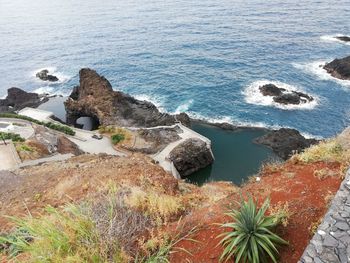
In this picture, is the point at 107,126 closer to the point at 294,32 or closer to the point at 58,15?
the point at 294,32

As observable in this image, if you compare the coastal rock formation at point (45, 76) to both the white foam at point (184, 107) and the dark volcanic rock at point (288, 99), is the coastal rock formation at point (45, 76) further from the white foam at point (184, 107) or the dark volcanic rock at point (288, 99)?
the dark volcanic rock at point (288, 99)

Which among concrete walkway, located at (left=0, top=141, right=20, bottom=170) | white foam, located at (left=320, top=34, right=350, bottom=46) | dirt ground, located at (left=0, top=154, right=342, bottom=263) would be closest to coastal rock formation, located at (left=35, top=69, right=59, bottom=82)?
concrete walkway, located at (left=0, top=141, right=20, bottom=170)

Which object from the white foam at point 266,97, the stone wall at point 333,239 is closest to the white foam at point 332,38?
the white foam at point 266,97

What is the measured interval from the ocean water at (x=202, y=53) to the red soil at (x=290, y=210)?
3982 centimetres

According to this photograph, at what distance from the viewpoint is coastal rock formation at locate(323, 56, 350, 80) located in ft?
207

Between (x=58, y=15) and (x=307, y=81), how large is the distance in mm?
99616

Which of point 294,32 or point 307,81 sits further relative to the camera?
point 294,32

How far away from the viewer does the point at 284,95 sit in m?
57.5

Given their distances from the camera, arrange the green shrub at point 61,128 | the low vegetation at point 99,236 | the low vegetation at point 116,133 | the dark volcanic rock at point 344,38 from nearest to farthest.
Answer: the low vegetation at point 99,236 → the low vegetation at point 116,133 → the green shrub at point 61,128 → the dark volcanic rock at point 344,38

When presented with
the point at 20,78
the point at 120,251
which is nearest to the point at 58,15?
the point at 20,78

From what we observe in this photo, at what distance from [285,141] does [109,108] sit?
2686cm

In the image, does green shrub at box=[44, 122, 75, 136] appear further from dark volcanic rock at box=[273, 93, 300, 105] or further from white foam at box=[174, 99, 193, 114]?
dark volcanic rock at box=[273, 93, 300, 105]

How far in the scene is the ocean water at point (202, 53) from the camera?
2281 inches

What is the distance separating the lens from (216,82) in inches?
2596
